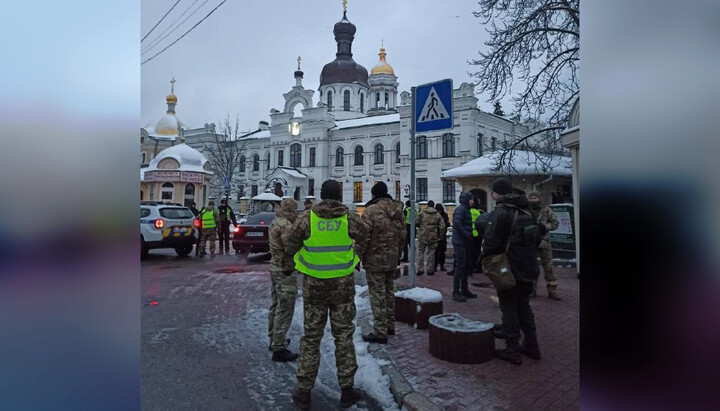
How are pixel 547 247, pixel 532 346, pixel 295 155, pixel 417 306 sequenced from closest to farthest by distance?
pixel 532 346
pixel 417 306
pixel 547 247
pixel 295 155

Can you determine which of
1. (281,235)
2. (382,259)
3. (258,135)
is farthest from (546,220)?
(258,135)

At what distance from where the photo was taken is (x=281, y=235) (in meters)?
4.76

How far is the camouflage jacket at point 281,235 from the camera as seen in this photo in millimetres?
4762

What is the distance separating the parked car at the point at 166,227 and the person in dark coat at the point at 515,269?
1072 cm

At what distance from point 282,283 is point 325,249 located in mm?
1313

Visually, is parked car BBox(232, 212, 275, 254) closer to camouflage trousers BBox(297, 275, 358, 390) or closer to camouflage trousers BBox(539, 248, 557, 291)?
camouflage trousers BBox(539, 248, 557, 291)

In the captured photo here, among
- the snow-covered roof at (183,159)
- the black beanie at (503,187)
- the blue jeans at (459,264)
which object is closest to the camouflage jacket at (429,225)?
the blue jeans at (459,264)

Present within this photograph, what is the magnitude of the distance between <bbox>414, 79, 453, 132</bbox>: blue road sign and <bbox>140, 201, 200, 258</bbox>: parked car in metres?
9.46

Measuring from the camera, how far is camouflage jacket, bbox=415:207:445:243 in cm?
982

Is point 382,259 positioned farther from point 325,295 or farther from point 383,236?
point 325,295
